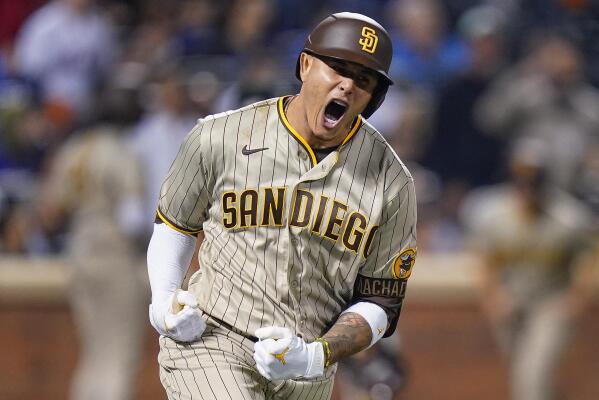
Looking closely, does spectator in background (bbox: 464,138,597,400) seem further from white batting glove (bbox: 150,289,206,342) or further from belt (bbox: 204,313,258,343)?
white batting glove (bbox: 150,289,206,342)

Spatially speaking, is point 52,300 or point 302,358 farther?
point 52,300

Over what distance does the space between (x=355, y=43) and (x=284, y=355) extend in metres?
1.02

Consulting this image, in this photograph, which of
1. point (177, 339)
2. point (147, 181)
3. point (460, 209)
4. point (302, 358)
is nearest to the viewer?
point (302, 358)

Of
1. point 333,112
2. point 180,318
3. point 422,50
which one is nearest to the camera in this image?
point 180,318

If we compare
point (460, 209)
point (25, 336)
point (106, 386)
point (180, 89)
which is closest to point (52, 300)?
point (25, 336)

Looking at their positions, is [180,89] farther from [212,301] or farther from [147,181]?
[212,301]

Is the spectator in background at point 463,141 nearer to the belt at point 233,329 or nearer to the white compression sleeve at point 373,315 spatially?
the white compression sleeve at point 373,315

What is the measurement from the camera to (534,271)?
9.85 m

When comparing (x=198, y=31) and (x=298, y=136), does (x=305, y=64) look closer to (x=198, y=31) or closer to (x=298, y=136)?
(x=298, y=136)

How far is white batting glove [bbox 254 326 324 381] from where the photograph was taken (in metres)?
4.08

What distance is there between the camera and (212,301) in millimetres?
4527

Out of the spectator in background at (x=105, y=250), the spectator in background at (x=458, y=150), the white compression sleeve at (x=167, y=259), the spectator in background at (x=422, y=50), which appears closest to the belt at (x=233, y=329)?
the white compression sleeve at (x=167, y=259)

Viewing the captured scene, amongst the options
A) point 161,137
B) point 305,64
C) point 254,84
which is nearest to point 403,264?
point 305,64

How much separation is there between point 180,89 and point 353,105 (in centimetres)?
531
